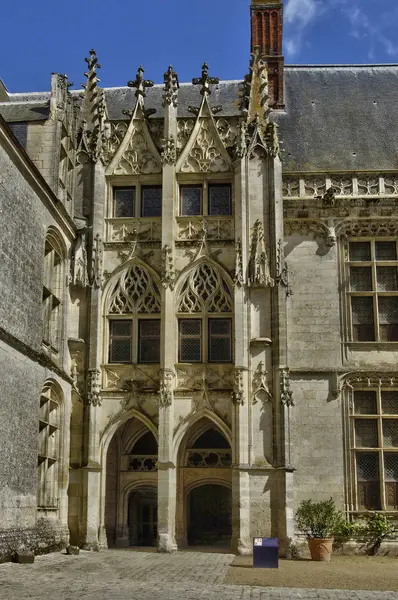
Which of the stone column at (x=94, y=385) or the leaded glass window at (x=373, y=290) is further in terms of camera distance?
the leaded glass window at (x=373, y=290)

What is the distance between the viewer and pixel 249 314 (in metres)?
19.6

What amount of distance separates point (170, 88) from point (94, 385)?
7.60 m

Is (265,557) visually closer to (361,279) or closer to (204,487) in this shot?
(204,487)

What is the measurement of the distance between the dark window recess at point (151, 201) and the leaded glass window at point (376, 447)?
662cm

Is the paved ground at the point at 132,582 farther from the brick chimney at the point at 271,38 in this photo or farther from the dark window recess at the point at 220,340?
the brick chimney at the point at 271,38

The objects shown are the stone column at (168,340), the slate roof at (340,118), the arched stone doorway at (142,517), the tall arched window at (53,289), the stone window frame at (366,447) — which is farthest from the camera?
the slate roof at (340,118)

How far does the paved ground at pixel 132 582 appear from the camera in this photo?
428 inches

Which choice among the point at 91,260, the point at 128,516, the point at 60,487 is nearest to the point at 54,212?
the point at 91,260

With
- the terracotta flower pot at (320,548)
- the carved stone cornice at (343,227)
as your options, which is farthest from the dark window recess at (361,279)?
the terracotta flower pot at (320,548)

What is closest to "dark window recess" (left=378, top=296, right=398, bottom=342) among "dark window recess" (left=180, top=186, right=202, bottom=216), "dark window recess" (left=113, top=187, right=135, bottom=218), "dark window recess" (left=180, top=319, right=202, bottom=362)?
"dark window recess" (left=180, top=319, right=202, bottom=362)

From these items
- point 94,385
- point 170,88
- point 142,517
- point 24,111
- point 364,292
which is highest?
point 170,88

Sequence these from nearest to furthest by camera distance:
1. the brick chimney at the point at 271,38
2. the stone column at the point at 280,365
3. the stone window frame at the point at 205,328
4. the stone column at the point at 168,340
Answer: the stone column at the point at 280,365 < the stone column at the point at 168,340 < the stone window frame at the point at 205,328 < the brick chimney at the point at 271,38

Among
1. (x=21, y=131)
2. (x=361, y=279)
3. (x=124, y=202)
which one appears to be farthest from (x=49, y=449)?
(x=361, y=279)

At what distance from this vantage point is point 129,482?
66.9ft
